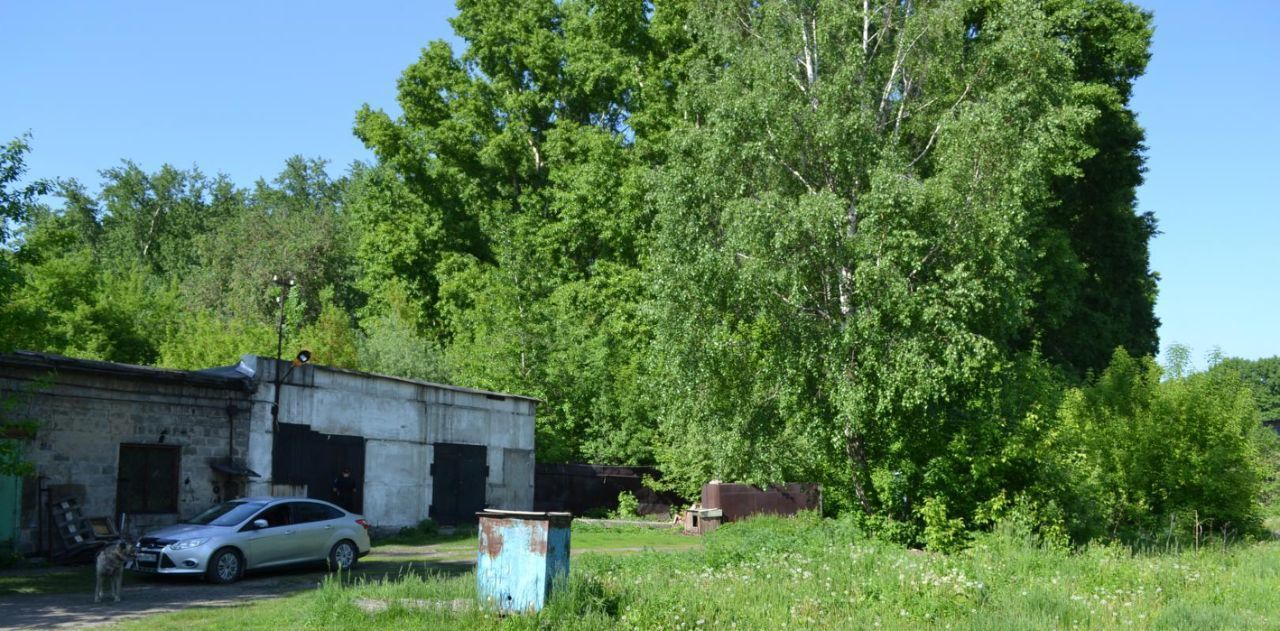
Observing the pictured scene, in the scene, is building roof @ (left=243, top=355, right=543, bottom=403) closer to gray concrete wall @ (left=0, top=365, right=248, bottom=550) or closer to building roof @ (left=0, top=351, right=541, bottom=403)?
building roof @ (left=0, top=351, right=541, bottom=403)

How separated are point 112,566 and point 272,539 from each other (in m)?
3.60

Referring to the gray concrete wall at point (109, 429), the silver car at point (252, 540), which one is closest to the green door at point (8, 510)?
the gray concrete wall at point (109, 429)

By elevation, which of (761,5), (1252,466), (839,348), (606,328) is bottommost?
(1252,466)

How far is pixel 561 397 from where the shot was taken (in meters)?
36.4

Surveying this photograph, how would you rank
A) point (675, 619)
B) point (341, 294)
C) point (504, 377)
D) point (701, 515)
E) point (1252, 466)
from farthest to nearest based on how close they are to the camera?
point (341, 294)
point (504, 377)
point (701, 515)
point (1252, 466)
point (675, 619)

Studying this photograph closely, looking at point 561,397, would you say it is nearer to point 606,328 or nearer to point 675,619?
point 606,328

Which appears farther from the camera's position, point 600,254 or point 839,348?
point 600,254

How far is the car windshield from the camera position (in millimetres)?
18359

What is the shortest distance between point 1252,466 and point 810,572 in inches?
679

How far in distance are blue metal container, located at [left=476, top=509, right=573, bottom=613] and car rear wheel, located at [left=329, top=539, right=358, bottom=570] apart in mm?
7568

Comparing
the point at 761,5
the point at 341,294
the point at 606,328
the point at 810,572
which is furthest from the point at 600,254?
the point at 810,572

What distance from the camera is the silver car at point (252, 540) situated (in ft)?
57.7

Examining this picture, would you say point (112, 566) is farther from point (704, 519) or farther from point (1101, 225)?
point (1101, 225)

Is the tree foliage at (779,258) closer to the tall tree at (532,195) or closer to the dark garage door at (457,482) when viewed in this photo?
the tall tree at (532,195)
